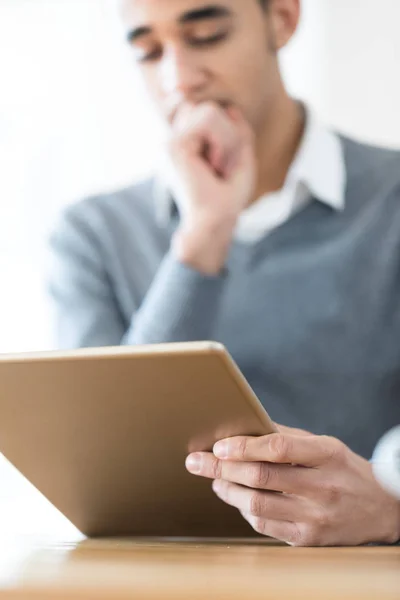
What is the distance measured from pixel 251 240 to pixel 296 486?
33.2 inches

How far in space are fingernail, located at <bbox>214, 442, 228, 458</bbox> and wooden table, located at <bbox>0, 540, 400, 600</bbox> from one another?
0.27 ft

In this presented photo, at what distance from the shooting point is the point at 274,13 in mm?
1683

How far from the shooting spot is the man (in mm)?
1404

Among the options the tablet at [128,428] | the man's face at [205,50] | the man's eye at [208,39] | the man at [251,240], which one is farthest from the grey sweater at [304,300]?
the tablet at [128,428]

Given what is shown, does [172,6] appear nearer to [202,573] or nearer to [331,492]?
[331,492]

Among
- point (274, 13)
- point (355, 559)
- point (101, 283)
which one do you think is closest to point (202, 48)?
point (274, 13)

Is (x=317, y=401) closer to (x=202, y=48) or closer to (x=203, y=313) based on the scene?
(x=203, y=313)

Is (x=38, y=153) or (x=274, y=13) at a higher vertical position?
(x=274, y=13)

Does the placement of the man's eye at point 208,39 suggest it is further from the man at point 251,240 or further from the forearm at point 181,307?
the forearm at point 181,307

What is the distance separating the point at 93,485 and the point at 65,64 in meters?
1.44

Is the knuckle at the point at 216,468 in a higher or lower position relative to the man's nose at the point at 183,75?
Result: lower

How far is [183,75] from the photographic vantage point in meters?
1.58

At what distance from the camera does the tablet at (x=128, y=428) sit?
2.06 feet

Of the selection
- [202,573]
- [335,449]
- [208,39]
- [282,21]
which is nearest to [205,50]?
[208,39]
